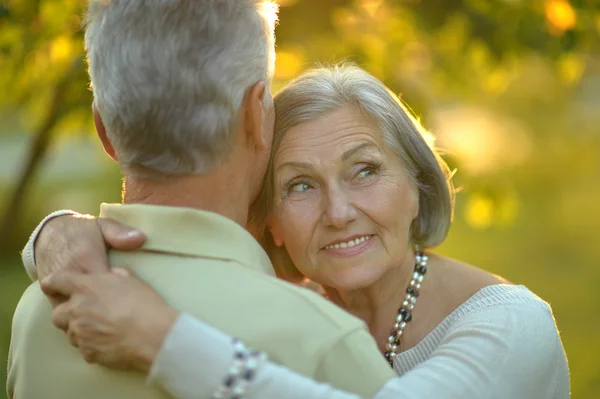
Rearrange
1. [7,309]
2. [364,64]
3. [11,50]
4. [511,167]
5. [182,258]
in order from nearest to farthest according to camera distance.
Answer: [182,258]
[11,50]
[364,64]
[7,309]
[511,167]

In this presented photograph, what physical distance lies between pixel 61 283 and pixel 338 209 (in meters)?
1.00

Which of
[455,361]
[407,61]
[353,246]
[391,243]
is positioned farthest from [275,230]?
[407,61]

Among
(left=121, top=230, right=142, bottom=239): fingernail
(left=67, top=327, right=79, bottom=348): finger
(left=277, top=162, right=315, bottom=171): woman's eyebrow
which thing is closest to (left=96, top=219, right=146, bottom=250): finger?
(left=121, top=230, right=142, bottom=239): fingernail

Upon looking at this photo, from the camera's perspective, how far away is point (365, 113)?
2.66 m

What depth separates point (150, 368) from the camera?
1652mm

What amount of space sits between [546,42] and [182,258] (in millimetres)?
2898

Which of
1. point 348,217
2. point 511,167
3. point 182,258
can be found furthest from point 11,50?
point 511,167

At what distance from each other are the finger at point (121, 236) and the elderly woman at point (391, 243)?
0.92 feet

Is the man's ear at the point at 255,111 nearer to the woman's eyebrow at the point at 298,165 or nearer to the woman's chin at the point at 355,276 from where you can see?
the woman's eyebrow at the point at 298,165

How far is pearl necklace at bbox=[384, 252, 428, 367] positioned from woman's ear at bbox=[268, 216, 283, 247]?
52cm

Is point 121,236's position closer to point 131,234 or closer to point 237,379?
point 131,234

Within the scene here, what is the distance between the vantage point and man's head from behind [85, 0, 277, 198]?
1.78 m

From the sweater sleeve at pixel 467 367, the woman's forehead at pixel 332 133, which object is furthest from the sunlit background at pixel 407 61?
the sweater sleeve at pixel 467 367

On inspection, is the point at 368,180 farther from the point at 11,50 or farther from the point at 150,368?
the point at 11,50
